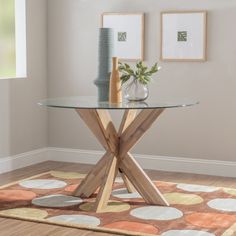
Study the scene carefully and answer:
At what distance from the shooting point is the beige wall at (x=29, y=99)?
564 cm

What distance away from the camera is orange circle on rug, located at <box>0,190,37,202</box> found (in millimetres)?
4488

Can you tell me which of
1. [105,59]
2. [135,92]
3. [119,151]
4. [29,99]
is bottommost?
[119,151]

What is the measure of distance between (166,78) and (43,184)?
156cm

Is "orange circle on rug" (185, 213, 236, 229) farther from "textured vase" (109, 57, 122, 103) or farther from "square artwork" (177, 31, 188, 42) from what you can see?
"square artwork" (177, 31, 188, 42)

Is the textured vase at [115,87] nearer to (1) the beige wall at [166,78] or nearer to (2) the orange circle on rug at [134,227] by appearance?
(2) the orange circle on rug at [134,227]

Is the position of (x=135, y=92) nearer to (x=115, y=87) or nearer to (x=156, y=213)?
(x=115, y=87)

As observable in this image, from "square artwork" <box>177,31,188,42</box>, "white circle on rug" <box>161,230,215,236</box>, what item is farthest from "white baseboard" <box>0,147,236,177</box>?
"white circle on rug" <box>161,230,215,236</box>

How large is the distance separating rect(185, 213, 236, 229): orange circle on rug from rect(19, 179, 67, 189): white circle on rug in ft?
4.35

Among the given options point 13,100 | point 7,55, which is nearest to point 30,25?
point 7,55

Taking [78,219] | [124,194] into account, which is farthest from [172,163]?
[78,219]

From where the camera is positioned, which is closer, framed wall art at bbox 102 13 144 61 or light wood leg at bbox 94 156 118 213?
light wood leg at bbox 94 156 118 213

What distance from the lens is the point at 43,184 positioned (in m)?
5.00

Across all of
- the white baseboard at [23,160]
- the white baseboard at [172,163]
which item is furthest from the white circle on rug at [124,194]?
the white baseboard at [23,160]

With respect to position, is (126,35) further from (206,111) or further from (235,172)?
(235,172)
